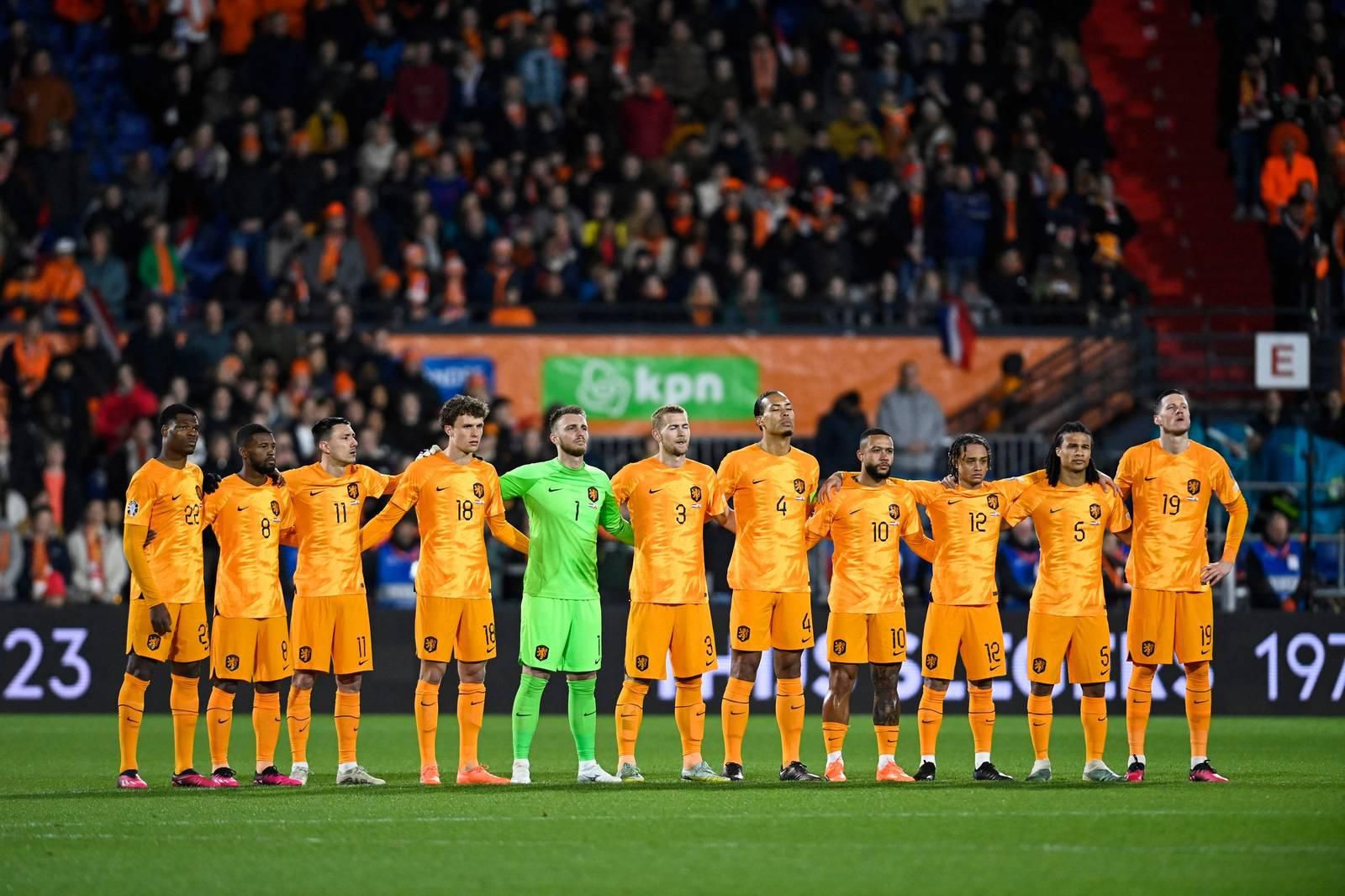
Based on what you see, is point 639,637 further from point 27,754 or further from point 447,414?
point 27,754

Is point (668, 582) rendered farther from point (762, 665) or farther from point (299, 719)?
point (762, 665)

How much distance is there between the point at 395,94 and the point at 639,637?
1312cm

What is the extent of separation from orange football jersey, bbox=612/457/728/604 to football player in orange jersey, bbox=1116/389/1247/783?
8.74 feet

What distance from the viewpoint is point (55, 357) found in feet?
68.2

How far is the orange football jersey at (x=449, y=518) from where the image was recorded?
43.4 feet

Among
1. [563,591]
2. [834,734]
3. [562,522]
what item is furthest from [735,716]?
[562,522]

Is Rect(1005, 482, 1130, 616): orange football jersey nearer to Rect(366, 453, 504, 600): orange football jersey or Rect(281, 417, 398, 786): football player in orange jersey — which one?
Rect(366, 453, 504, 600): orange football jersey

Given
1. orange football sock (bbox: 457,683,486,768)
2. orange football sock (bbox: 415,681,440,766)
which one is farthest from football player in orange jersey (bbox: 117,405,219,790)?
orange football sock (bbox: 457,683,486,768)

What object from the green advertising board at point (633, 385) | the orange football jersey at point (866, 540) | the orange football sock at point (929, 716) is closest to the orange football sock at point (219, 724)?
the orange football jersey at point (866, 540)

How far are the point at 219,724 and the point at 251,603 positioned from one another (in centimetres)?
76

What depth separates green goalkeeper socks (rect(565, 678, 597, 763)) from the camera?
1293cm

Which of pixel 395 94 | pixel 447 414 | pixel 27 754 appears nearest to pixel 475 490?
pixel 447 414

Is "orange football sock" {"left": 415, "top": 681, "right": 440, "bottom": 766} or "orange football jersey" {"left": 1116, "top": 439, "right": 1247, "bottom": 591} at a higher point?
"orange football jersey" {"left": 1116, "top": 439, "right": 1247, "bottom": 591}

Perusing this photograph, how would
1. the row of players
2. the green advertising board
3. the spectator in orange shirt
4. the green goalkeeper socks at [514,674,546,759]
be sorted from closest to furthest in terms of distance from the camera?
the green goalkeeper socks at [514,674,546,759] < the row of players < the green advertising board < the spectator in orange shirt
